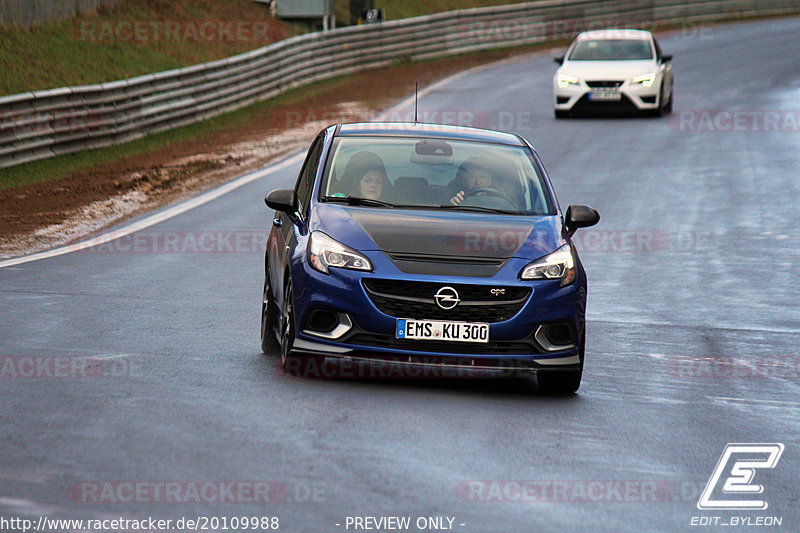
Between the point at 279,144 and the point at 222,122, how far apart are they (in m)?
3.37

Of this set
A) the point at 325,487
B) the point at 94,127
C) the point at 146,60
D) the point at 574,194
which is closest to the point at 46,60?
the point at 146,60

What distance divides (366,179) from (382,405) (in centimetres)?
198

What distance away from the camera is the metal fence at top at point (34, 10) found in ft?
87.9

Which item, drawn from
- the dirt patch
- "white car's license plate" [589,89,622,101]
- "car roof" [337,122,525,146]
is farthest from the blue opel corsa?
"white car's license plate" [589,89,622,101]

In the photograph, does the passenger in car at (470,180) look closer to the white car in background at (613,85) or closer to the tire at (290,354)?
the tire at (290,354)

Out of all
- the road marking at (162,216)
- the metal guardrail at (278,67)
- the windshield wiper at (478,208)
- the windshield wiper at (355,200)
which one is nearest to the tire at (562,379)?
the windshield wiper at (478,208)

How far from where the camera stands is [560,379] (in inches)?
319

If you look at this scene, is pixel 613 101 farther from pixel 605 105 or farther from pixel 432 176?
pixel 432 176

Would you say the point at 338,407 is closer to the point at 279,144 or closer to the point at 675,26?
the point at 279,144

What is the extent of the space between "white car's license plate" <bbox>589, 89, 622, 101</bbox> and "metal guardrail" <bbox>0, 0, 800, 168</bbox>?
739 centimetres

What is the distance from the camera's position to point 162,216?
15.9m

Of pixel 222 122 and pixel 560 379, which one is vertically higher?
pixel 560 379

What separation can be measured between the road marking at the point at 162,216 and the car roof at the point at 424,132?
4.66m

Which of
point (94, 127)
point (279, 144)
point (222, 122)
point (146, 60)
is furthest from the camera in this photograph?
point (146, 60)
